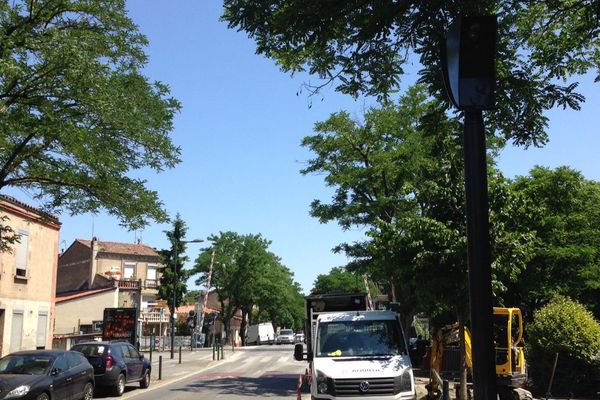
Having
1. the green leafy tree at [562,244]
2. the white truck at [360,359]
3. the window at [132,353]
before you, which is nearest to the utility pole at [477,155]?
the white truck at [360,359]

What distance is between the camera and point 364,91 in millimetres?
6645

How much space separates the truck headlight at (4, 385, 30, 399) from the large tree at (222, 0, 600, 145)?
9.86 meters

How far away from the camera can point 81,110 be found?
14797 millimetres

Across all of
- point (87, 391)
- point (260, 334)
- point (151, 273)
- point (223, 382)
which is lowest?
point (260, 334)

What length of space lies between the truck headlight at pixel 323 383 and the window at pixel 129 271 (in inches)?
2684

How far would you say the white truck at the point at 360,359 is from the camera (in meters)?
9.70

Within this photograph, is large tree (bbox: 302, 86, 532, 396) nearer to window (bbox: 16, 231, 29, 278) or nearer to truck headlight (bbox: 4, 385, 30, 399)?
truck headlight (bbox: 4, 385, 30, 399)

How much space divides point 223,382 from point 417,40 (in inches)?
793

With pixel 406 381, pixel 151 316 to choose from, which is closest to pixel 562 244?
pixel 406 381

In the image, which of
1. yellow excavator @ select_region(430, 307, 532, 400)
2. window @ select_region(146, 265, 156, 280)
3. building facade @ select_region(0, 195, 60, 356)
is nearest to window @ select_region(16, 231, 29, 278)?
building facade @ select_region(0, 195, 60, 356)

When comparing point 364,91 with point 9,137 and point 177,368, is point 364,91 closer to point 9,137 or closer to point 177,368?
point 9,137

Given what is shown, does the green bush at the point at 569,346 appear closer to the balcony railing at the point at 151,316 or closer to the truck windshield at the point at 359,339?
the truck windshield at the point at 359,339

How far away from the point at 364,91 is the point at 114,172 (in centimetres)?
1107

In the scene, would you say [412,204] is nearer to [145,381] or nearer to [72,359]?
[145,381]
